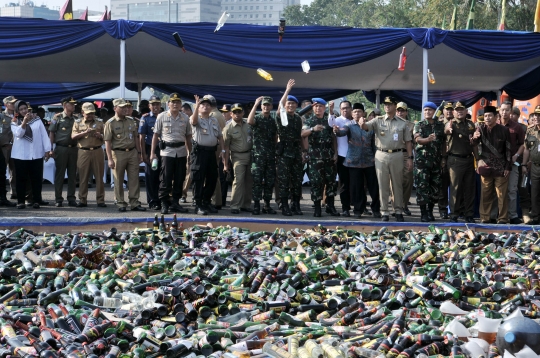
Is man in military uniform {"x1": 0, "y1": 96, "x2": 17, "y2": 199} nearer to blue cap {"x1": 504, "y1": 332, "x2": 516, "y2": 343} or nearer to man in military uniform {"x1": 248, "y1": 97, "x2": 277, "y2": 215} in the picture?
man in military uniform {"x1": 248, "y1": 97, "x2": 277, "y2": 215}

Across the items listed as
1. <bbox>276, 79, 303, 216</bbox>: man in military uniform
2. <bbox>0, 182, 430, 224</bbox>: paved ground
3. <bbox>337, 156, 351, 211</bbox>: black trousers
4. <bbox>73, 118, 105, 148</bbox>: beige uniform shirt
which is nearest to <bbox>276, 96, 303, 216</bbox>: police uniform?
<bbox>276, 79, 303, 216</bbox>: man in military uniform

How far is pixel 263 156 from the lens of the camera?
11.6m

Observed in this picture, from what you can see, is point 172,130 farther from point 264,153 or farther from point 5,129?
point 5,129

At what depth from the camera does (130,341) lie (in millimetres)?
5223

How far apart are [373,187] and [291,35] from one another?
2933mm

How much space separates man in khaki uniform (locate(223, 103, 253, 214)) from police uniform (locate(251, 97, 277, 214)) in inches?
11.1

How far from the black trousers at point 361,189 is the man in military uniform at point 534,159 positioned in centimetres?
220

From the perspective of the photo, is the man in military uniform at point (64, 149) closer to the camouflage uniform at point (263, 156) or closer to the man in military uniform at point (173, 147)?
the man in military uniform at point (173, 147)

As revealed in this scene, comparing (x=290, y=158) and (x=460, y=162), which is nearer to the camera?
(x=460, y=162)

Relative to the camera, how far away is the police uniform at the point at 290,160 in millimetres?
11570

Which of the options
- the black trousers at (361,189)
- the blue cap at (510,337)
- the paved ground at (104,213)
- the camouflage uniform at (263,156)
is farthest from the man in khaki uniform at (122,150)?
the blue cap at (510,337)

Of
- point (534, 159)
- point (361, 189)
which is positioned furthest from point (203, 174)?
point (534, 159)

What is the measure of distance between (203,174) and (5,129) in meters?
3.44

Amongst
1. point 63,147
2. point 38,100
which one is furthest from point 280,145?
point 38,100
